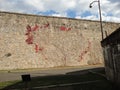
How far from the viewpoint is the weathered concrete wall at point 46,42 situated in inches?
1081

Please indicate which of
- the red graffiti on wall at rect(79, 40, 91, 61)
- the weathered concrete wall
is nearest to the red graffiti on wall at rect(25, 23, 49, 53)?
the weathered concrete wall

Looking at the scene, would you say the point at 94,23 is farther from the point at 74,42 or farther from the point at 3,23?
the point at 3,23

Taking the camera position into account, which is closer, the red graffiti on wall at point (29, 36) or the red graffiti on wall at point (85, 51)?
the red graffiti on wall at point (29, 36)

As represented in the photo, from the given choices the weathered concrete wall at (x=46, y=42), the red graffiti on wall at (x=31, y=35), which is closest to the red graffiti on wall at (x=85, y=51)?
the weathered concrete wall at (x=46, y=42)

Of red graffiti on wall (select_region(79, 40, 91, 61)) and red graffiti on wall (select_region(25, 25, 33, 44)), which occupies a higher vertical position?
red graffiti on wall (select_region(25, 25, 33, 44))

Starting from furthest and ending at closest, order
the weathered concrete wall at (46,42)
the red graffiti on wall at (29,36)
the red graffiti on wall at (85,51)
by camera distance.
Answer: the red graffiti on wall at (85,51), the red graffiti on wall at (29,36), the weathered concrete wall at (46,42)

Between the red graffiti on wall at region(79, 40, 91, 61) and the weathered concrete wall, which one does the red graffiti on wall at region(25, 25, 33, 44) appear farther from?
the red graffiti on wall at region(79, 40, 91, 61)

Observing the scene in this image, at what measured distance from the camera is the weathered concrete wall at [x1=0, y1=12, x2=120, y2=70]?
90.1 feet

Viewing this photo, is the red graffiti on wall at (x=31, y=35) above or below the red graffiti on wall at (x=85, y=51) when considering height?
above

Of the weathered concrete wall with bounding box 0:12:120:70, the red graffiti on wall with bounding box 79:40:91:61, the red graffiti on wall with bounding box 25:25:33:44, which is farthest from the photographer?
the red graffiti on wall with bounding box 79:40:91:61

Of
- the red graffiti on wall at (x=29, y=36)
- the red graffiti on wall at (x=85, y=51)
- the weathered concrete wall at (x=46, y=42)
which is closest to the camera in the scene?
the weathered concrete wall at (x=46, y=42)

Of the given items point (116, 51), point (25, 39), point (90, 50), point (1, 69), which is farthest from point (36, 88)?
point (90, 50)

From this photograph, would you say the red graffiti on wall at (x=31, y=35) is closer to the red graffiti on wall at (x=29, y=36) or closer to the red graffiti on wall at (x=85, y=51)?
the red graffiti on wall at (x=29, y=36)

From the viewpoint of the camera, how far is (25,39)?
28578 millimetres
